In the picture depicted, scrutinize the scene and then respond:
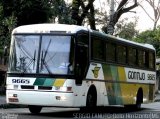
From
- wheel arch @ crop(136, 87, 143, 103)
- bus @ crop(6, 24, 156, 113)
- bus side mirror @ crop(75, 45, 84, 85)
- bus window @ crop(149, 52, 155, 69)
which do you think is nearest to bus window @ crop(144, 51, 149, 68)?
bus window @ crop(149, 52, 155, 69)

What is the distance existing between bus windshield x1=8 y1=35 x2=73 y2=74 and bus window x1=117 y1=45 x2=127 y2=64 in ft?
15.1

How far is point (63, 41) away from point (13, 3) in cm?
1132

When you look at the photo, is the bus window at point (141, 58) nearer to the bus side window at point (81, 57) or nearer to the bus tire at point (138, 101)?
the bus tire at point (138, 101)

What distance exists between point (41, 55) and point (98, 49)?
2831 mm

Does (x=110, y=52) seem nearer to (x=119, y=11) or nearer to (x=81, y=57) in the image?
(x=81, y=57)

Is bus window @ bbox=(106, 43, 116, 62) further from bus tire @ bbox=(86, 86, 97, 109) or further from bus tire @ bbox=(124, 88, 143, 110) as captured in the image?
bus tire @ bbox=(124, 88, 143, 110)

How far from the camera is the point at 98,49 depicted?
65.8ft

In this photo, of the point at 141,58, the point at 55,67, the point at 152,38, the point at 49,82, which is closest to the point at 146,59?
the point at 141,58

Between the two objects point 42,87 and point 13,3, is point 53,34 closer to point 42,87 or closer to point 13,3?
point 42,87

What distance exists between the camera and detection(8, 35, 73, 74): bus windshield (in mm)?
17812

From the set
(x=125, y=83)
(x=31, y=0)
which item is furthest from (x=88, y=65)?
(x=31, y=0)

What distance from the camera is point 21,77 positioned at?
18.0 metres

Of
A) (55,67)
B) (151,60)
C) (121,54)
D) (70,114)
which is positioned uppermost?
(121,54)

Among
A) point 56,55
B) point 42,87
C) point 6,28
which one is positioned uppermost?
point 6,28
